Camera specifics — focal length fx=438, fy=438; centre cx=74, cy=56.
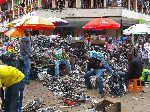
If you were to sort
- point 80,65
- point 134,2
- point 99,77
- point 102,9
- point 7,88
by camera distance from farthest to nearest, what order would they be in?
point 134,2 < point 102,9 < point 80,65 < point 99,77 < point 7,88

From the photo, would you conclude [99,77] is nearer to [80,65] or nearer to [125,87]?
[125,87]

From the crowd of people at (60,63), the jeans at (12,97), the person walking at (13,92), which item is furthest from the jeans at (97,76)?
the jeans at (12,97)

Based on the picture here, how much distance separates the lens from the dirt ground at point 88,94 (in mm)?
11172

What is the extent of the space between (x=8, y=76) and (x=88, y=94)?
18.5ft

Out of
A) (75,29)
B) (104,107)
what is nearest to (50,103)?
(104,107)

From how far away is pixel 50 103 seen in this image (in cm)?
1169

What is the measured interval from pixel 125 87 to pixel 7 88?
6096mm

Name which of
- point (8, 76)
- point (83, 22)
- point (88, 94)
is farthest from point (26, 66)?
point (83, 22)

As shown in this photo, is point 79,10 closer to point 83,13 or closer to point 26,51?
point 83,13

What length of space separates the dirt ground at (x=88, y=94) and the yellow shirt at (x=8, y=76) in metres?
2.84

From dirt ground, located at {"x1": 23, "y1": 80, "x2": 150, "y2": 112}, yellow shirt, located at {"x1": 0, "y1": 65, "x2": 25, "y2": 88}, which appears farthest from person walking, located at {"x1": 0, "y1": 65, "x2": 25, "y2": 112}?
dirt ground, located at {"x1": 23, "y1": 80, "x2": 150, "y2": 112}

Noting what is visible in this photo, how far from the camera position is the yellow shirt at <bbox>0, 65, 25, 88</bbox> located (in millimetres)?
7718

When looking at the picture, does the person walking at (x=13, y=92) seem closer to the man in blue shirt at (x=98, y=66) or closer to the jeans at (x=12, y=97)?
the jeans at (x=12, y=97)

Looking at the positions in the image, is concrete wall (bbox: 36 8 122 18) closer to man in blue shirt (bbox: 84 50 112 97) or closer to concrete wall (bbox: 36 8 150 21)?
concrete wall (bbox: 36 8 150 21)
